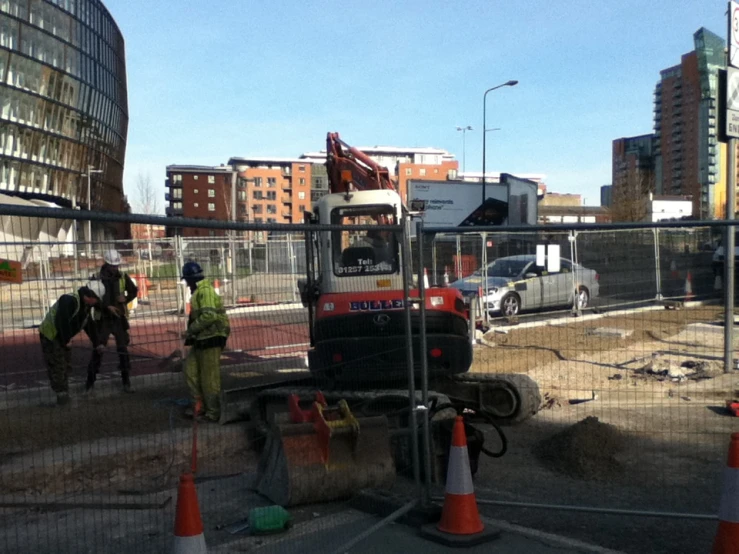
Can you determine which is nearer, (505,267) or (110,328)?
(110,328)

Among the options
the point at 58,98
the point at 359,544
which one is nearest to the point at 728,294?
the point at 359,544

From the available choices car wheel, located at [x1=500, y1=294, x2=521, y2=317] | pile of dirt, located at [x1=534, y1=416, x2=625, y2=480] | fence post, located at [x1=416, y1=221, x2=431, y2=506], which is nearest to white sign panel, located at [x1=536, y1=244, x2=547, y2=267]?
car wheel, located at [x1=500, y1=294, x2=521, y2=317]

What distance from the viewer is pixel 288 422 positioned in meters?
6.07

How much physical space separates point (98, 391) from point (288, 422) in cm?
165

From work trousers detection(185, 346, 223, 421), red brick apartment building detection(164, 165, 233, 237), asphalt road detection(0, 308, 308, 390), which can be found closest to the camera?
asphalt road detection(0, 308, 308, 390)

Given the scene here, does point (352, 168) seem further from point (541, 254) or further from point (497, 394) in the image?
point (497, 394)

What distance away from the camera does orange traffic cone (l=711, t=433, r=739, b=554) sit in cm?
423

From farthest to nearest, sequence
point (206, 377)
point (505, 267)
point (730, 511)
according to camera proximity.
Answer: point (505, 267), point (206, 377), point (730, 511)

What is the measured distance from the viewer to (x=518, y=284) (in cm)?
1246

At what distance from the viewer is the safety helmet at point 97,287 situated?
5.61 meters

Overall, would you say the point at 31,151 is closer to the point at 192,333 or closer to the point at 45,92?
the point at 45,92

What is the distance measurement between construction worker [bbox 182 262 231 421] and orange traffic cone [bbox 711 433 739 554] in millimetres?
3598

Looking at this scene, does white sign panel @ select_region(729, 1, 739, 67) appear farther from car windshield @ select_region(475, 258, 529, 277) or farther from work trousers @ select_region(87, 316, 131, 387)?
work trousers @ select_region(87, 316, 131, 387)

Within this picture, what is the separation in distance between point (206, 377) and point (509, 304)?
22.8ft
